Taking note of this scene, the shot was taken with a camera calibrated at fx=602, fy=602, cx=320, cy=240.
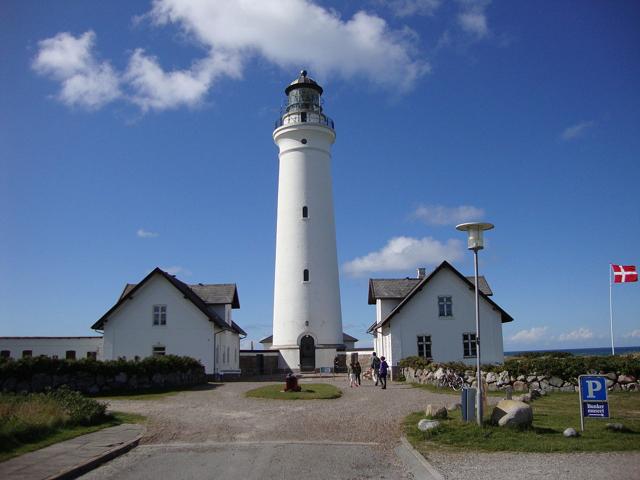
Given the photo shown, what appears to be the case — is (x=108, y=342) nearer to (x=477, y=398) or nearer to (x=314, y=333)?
(x=314, y=333)

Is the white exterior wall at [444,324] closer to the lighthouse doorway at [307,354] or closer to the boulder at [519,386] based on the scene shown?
the lighthouse doorway at [307,354]

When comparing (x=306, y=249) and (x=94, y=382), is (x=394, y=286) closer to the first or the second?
(x=306, y=249)

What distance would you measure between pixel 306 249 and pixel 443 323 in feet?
32.6

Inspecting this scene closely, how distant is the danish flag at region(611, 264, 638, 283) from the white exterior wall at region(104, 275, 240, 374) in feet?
65.2

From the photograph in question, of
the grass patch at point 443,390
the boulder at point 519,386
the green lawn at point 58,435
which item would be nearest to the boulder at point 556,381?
the boulder at point 519,386

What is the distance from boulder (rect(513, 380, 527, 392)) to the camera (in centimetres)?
2220

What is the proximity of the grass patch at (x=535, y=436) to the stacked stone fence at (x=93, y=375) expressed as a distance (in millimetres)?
13575

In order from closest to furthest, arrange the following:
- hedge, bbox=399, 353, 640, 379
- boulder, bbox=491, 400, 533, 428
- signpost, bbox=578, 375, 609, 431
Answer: boulder, bbox=491, 400, 533, 428 → signpost, bbox=578, 375, 609, 431 → hedge, bbox=399, 353, 640, 379

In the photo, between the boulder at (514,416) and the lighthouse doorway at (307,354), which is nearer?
the boulder at (514,416)

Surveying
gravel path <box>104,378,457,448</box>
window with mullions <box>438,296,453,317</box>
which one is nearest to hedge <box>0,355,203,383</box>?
gravel path <box>104,378,457,448</box>

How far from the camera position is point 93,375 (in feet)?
78.9

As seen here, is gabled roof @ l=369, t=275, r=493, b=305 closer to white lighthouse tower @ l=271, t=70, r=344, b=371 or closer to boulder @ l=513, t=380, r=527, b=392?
white lighthouse tower @ l=271, t=70, r=344, b=371

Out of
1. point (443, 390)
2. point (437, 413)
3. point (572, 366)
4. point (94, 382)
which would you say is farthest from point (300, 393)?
point (572, 366)

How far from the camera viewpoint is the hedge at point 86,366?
2212 centimetres
